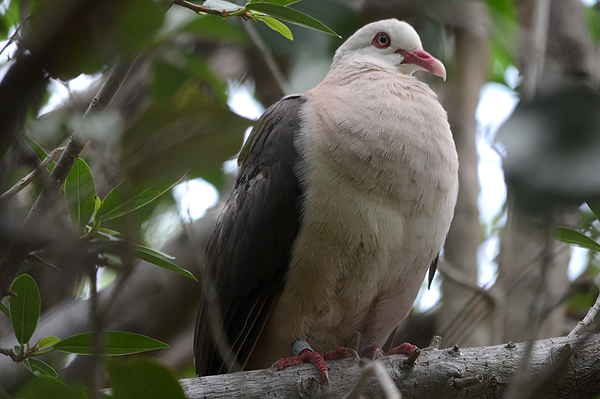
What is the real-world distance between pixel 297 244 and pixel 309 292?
0.23m

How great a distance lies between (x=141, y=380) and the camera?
1.50 metres

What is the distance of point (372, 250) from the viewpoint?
8.70ft

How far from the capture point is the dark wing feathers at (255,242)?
283 cm

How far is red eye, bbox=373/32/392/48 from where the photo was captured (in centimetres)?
367

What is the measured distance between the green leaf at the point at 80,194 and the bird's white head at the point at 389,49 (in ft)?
6.37

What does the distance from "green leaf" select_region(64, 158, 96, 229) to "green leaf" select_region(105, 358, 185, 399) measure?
29.5 inches

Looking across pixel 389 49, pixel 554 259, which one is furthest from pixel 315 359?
pixel 389 49

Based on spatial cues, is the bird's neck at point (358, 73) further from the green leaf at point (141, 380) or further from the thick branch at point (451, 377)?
the green leaf at point (141, 380)

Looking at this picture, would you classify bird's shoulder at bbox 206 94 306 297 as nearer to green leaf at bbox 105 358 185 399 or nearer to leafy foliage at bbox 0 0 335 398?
leafy foliage at bbox 0 0 335 398

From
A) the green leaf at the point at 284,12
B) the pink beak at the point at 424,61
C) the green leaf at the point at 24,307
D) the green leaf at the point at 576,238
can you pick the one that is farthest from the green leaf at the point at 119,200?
the pink beak at the point at 424,61

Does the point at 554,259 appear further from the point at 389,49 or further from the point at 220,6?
the point at 220,6

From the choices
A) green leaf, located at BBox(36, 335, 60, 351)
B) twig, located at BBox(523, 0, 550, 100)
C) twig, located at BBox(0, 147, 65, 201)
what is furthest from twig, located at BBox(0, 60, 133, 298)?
twig, located at BBox(523, 0, 550, 100)

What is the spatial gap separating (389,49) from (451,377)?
2091mm

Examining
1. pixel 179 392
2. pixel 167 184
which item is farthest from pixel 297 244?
pixel 179 392
